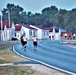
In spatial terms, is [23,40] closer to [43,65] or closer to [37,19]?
[43,65]

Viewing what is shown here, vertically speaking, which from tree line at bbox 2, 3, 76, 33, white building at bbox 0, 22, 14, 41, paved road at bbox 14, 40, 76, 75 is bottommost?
paved road at bbox 14, 40, 76, 75

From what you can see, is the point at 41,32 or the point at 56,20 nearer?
the point at 41,32

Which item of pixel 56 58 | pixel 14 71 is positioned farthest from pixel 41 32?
pixel 14 71

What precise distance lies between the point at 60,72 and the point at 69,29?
77071 mm

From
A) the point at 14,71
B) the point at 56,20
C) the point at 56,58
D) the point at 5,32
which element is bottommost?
the point at 14,71

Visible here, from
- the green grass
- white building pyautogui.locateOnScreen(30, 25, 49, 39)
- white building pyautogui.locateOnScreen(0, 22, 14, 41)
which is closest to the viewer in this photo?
the green grass

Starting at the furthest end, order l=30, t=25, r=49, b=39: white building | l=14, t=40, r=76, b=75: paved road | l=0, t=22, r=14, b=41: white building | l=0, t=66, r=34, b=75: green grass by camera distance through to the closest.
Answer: l=30, t=25, r=49, b=39: white building → l=0, t=22, r=14, b=41: white building → l=14, t=40, r=76, b=75: paved road → l=0, t=66, r=34, b=75: green grass

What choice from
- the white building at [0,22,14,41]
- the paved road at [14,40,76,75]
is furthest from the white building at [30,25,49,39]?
the paved road at [14,40,76,75]

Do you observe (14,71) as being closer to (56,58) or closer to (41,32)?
(56,58)

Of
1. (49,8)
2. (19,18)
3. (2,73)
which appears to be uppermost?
(49,8)

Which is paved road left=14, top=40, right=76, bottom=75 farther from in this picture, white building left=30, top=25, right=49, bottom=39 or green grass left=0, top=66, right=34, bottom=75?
white building left=30, top=25, right=49, bottom=39

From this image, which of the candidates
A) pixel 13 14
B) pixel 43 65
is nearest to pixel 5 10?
pixel 13 14

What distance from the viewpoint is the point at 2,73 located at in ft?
50.6

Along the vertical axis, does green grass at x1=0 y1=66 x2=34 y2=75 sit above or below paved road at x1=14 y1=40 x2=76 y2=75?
below
